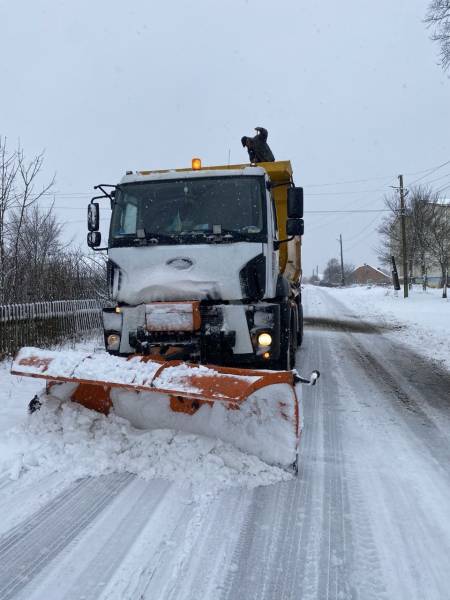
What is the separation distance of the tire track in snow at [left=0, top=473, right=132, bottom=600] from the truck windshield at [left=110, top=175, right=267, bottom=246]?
2.45 m

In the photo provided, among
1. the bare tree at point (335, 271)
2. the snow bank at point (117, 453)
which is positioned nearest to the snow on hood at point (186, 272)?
the snow bank at point (117, 453)

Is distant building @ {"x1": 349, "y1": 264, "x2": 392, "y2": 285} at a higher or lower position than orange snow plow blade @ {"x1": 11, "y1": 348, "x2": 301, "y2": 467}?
higher

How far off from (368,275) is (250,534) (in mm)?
94838

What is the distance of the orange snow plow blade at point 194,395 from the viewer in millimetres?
3002

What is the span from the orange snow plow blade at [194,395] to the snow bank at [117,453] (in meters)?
0.10

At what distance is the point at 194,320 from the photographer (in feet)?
13.5

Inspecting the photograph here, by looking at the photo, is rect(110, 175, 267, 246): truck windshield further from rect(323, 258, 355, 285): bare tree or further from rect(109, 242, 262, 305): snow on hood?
rect(323, 258, 355, 285): bare tree

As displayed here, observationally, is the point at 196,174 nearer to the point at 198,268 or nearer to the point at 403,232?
the point at 198,268

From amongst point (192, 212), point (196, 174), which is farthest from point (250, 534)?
point (196, 174)

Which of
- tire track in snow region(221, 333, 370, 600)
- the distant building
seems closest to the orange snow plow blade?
tire track in snow region(221, 333, 370, 600)

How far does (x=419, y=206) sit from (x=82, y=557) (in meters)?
33.6

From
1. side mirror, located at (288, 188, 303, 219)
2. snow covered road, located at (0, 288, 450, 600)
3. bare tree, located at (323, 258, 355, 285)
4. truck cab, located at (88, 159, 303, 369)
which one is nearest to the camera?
snow covered road, located at (0, 288, 450, 600)

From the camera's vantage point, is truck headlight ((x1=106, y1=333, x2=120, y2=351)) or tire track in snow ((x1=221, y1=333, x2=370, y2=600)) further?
truck headlight ((x1=106, y1=333, x2=120, y2=351))

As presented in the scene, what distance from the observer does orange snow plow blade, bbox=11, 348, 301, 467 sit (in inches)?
118
